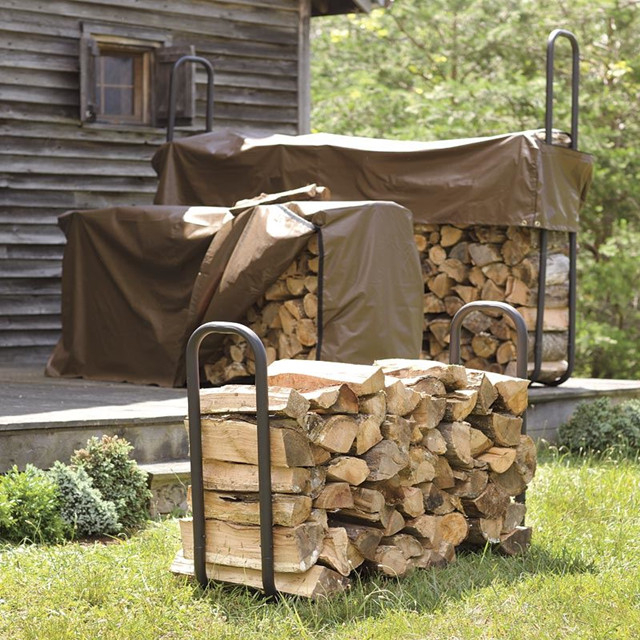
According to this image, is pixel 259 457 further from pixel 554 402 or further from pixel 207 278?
pixel 554 402

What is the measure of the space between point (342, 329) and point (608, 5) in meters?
9.86

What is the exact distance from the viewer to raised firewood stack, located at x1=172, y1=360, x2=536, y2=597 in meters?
3.77

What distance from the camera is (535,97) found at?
14.4m

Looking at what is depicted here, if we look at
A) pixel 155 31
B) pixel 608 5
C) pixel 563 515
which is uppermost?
A: pixel 608 5

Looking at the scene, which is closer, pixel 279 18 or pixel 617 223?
pixel 279 18

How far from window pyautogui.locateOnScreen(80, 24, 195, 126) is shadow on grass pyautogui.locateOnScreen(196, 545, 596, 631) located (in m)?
6.40

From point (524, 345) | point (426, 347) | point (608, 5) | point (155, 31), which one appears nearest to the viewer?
point (524, 345)

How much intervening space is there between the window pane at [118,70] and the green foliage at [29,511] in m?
5.89

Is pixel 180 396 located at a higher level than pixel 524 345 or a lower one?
lower

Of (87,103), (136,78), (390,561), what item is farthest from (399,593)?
(136,78)

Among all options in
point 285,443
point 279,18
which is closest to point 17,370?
point 279,18

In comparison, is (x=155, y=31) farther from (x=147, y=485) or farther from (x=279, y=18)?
(x=147, y=485)

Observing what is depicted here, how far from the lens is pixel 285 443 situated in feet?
12.2

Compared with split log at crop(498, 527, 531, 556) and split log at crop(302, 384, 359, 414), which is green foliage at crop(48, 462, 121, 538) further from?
split log at crop(498, 527, 531, 556)
